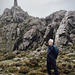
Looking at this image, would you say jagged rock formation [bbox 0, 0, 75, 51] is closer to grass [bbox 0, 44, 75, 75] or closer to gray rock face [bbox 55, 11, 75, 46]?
gray rock face [bbox 55, 11, 75, 46]

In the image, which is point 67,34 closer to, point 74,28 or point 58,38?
point 58,38

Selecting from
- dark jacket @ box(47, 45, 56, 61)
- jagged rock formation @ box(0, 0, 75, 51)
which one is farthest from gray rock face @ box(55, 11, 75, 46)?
dark jacket @ box(47, 45, 56, 61)

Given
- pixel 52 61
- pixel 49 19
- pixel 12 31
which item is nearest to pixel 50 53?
pixel 52 61

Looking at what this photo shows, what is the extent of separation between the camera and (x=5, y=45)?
6894cm

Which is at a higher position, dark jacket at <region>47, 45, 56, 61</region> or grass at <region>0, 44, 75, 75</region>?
dark jacket at <region>47, 45, 56, 61</region>

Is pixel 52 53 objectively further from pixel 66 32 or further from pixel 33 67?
pixel 66 32

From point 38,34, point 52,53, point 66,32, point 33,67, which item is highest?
point 38,34

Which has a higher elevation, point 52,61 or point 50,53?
A: point 50,53

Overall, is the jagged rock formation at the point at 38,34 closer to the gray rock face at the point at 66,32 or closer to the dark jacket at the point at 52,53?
the gray rock face at the point at 66,32

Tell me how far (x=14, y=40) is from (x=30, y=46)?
44.3ft

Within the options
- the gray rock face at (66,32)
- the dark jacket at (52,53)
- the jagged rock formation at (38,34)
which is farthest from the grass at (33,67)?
the jagged rock formation at (38,34)

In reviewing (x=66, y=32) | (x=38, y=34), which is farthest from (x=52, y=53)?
(x=38, y=34)

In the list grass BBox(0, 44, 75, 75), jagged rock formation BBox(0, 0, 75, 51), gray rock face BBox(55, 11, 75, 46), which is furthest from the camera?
jagged rock formation BBox(0, 0, 75, 51)

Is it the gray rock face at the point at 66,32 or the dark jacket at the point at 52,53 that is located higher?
the gray rock face at the point at 66,32
